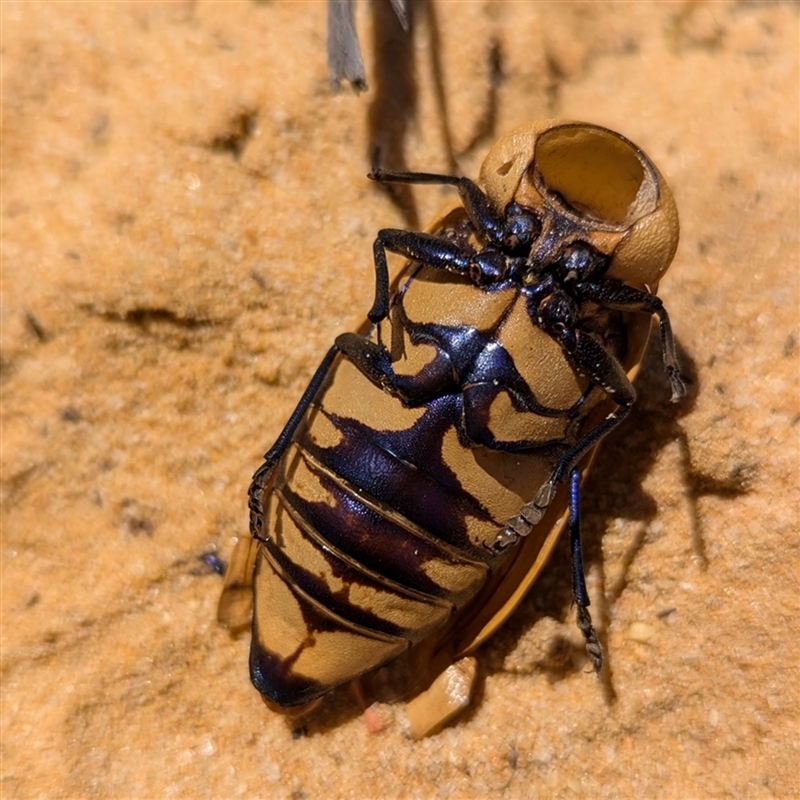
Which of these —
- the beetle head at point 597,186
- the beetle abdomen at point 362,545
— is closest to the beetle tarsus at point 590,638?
the beetle abdomen at point 362,545

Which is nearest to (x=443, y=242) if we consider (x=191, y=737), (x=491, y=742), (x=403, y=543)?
(x=403, y=543)

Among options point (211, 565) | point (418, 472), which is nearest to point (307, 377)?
point (211, 565)

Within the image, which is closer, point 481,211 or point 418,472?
point 418,472

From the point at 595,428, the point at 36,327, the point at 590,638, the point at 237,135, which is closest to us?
the point at 595,428

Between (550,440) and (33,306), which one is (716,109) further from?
(33,306)

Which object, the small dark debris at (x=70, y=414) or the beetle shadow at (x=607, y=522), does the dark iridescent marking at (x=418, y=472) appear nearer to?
the beetle shadow at (x=607, y=522)

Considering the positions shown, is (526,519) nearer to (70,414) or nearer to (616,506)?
(616,506)
